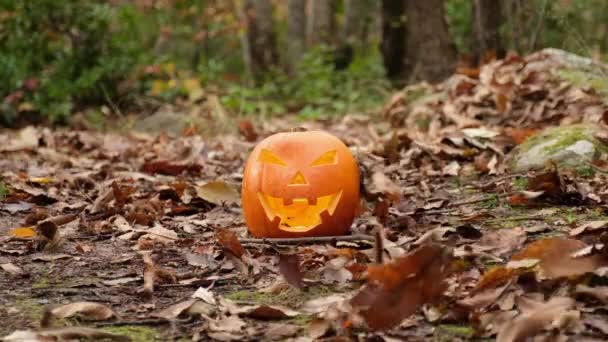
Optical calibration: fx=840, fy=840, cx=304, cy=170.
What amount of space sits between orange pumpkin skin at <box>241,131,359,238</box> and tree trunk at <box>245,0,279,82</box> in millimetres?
9119

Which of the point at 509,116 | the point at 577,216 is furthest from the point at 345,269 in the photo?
the point at 509,116

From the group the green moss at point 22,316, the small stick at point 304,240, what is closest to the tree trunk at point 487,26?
the small stick at point 304,240

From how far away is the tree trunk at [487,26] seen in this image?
7823 millimetres

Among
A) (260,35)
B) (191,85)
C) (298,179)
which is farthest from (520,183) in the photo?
(260,35)

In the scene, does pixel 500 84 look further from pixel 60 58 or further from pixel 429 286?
pixel 60 58

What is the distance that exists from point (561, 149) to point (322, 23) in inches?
407

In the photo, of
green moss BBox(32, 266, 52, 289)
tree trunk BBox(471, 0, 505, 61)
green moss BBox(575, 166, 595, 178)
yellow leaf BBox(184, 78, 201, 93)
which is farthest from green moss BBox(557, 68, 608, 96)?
yellow leaf BBox(184, 78, 201, 93)

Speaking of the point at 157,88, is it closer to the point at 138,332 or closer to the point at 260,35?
the point at 260,35

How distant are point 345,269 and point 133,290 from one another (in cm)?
63

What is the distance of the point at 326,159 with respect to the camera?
3145mm

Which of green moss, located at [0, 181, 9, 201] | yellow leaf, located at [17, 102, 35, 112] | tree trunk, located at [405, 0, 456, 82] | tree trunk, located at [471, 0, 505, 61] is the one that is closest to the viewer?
green moss, located at [0, 181, 9, 201]

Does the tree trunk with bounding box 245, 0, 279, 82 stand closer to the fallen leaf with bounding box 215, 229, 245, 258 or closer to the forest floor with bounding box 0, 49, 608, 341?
the forest floor with bounding box 0, 49, 608, 341

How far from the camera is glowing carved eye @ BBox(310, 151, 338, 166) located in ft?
10.2

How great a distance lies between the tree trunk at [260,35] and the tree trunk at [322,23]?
161 cm
